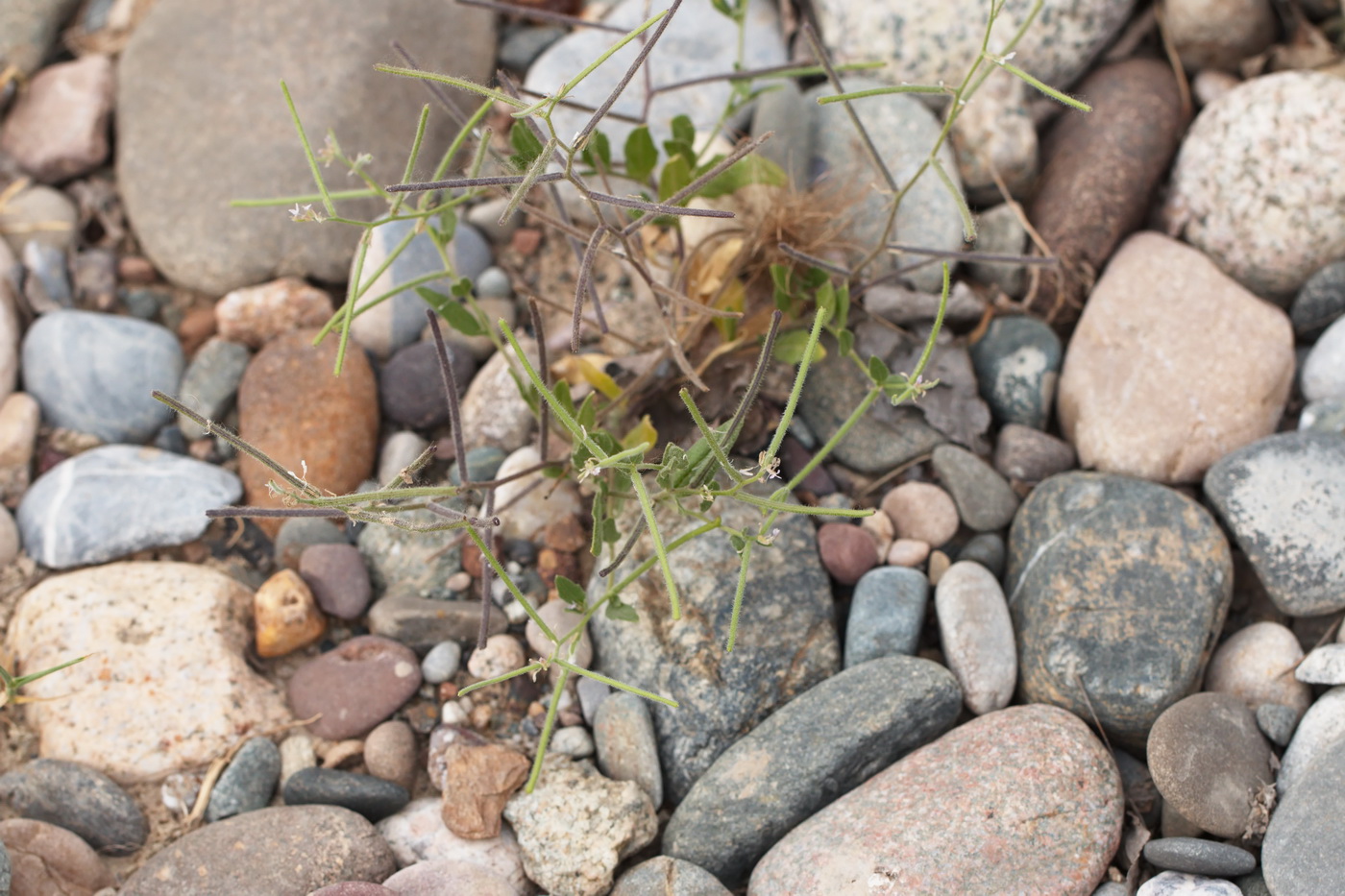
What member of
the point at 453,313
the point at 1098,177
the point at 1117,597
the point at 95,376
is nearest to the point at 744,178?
the point at 453,313

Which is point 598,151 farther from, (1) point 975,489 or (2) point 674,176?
(1) point 975,489

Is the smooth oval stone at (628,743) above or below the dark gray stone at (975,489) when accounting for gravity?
below

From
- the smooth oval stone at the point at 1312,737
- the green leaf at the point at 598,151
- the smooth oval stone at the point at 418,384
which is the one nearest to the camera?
the smooth oval stone at the point at 1312,737

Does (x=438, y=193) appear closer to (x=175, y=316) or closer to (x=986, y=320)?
(x=175, y=316)

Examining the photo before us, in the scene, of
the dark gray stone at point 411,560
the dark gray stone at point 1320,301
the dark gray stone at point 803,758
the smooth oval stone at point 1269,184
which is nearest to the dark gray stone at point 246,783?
the dark gray stone at point 411,560

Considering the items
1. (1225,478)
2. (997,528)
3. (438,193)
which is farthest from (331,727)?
(1225,478)

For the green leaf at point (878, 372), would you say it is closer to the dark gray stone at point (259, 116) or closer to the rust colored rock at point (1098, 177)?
the rust colored rock at point (1098, 177)

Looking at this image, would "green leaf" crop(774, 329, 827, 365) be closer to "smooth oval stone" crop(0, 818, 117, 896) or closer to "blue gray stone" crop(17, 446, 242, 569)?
"blue gray stone" crop(17, 446, 242, 569)

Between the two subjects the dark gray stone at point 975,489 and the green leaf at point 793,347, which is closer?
the green leaf at point 793,347
